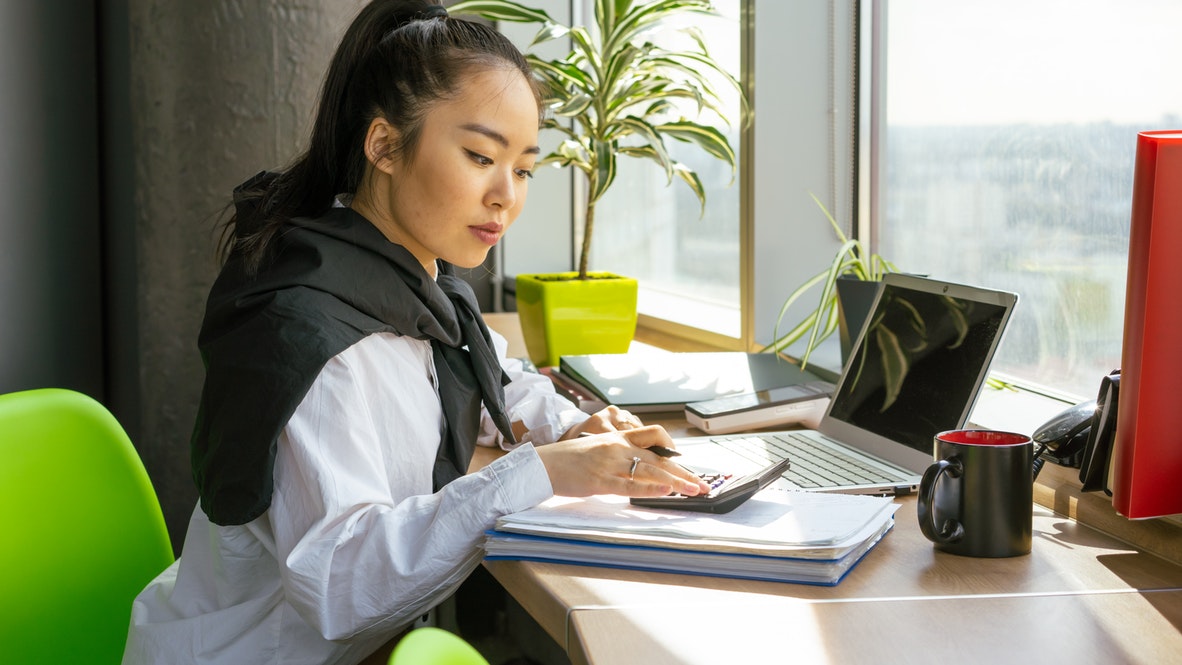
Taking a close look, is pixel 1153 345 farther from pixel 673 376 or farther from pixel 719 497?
pixel 673 376

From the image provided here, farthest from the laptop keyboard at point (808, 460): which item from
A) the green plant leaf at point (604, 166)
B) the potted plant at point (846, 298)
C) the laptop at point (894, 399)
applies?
the green plant leaf at point (604, 166)

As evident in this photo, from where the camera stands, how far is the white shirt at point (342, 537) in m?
1.04

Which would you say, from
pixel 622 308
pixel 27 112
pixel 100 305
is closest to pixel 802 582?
pixel 622 308

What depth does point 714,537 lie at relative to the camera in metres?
0.99

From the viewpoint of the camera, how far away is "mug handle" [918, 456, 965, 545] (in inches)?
40.4

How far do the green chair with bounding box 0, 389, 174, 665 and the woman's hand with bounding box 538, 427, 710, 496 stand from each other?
Result: 572mm

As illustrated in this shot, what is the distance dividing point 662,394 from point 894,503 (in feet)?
1.95

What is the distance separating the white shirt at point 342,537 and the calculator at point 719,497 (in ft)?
0.36

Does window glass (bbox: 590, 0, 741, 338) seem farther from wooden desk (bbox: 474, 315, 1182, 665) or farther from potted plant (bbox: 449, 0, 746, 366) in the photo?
wooden desk (bbox: 474, 315, 1182, 665)

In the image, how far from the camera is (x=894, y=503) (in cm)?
114

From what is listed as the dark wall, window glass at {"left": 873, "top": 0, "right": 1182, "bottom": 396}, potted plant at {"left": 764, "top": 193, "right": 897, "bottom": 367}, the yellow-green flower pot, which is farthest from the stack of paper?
the dark wall

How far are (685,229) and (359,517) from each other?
1.91m

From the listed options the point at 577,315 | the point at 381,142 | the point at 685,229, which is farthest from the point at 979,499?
the point at 685,229

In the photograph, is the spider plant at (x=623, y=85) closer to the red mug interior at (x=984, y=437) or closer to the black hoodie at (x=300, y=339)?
the black hoodie at (x=300, y=339)
